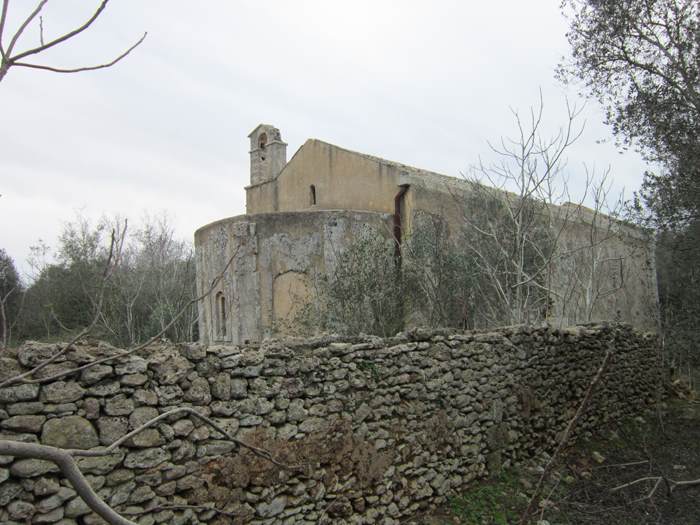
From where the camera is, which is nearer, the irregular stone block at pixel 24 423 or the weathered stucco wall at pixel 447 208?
the irregular stone block at pixel 24 423

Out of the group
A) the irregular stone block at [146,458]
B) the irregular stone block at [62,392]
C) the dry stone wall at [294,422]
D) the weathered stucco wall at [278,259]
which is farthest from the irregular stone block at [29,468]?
the weathered stucco wall at [278,259]

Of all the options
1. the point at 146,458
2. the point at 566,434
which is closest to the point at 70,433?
the point at 146,458

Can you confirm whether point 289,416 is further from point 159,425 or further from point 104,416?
point 104,416

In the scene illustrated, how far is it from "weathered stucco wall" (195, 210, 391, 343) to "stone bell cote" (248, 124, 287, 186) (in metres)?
5.72

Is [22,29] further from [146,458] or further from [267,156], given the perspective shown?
[267,156]

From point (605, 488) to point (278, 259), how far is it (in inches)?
344

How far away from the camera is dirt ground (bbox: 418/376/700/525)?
22.5ft

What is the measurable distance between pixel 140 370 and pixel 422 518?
389cm

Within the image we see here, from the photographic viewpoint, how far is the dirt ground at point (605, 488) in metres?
6.85

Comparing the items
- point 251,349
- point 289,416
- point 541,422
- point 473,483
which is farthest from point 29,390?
point 541,422

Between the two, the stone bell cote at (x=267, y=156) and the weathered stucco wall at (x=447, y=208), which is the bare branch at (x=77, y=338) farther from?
the stone bell cote at (x=267, y=156)

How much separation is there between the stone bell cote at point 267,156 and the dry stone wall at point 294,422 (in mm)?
13079

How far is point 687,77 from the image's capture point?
397 inches

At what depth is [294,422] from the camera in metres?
5.43
